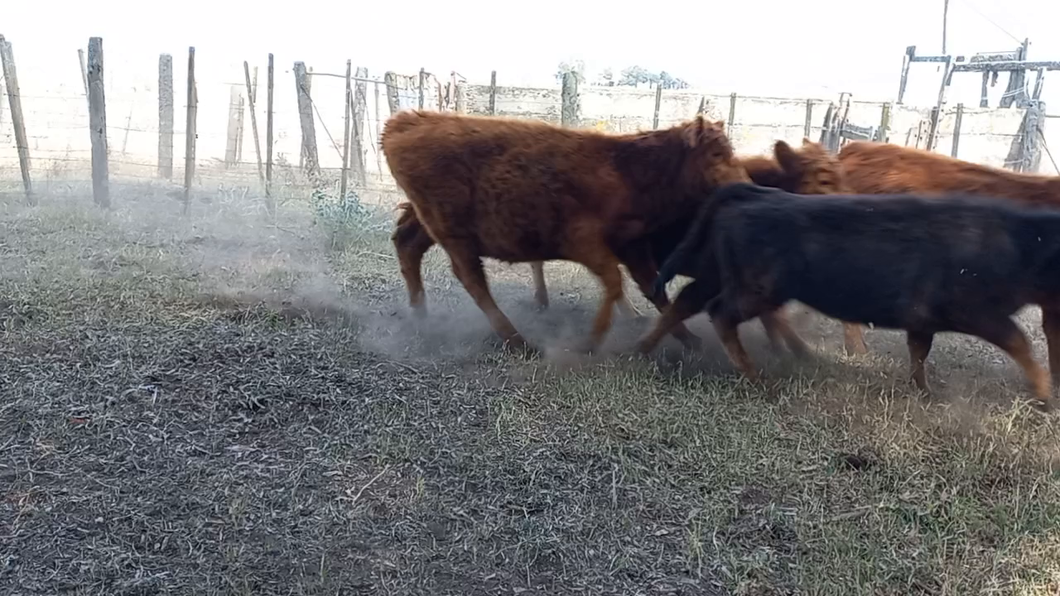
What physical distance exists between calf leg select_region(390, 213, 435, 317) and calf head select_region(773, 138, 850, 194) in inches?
107

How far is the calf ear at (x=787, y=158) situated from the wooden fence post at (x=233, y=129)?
1072cm

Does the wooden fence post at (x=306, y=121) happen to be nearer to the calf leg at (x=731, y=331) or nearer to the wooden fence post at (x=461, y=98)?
the wooden fence post at (x=461, y=98)

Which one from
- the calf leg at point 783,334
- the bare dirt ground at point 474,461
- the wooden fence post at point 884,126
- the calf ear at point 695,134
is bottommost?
the bare dirt ground at point 474,461

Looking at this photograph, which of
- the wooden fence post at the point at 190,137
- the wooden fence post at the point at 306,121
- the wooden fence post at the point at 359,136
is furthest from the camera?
the wooden fence post at the point at 359,136

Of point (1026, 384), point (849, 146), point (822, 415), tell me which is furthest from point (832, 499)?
point (849, 146)

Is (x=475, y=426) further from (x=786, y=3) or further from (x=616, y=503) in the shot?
(x=786, y=3)

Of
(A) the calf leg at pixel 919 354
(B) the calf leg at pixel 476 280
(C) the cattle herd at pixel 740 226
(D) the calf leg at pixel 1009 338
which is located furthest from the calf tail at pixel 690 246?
(D) the calf leg at pixel 1009 338

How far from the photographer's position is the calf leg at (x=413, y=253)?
7020 millimetres

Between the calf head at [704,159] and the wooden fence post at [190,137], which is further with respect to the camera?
the wooden fence post at [190,137]

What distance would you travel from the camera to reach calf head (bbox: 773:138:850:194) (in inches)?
254

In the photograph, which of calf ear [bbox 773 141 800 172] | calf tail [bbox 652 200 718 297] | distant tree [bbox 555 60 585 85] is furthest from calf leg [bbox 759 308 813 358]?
distant tree [bbox 555 60 585 85]

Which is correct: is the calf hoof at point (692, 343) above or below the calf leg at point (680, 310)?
below

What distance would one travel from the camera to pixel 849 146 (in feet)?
24.2

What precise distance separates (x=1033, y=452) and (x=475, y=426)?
2794mm
